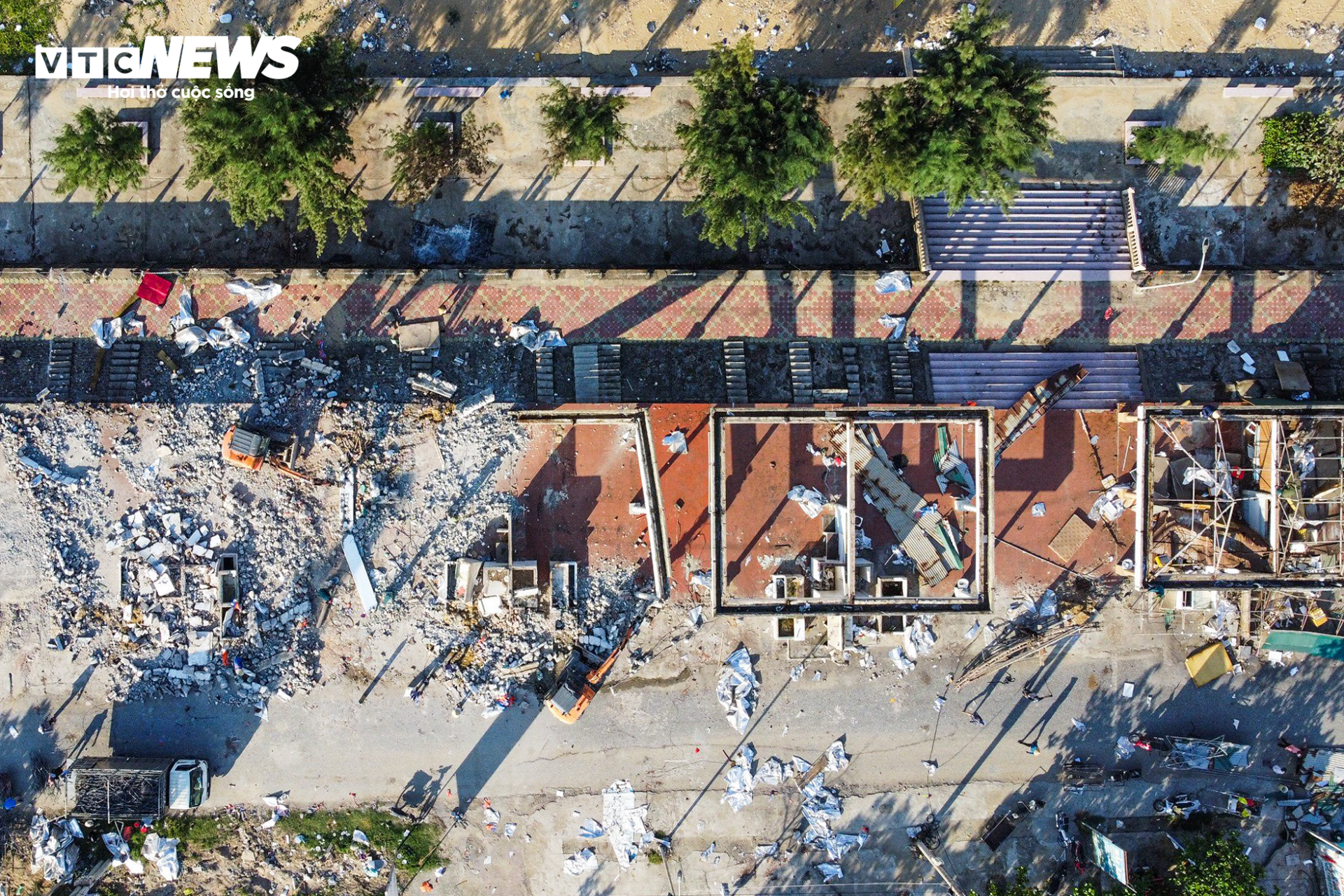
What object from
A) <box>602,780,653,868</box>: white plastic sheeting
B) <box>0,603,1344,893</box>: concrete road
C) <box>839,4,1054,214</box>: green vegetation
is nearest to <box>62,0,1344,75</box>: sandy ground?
<box>839,4,1054,214</box>: green vegetation

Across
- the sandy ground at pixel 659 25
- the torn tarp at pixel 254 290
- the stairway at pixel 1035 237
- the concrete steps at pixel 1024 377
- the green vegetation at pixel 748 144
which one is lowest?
the concrete steps at pixel 1024 377

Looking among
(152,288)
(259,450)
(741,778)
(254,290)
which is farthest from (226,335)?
(741,778)

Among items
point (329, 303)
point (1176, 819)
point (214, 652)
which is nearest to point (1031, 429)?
point (1176, 819)

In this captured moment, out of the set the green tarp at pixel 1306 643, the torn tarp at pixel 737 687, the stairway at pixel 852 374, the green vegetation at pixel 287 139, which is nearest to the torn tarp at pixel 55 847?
the green vegetation at pixel 287 139

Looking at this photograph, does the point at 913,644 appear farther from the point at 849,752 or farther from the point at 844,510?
the point at 844,510

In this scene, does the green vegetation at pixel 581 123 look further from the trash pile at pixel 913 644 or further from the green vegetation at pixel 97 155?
the trash pile at pixel 913 644

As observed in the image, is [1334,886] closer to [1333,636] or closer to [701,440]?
[1333,636]
